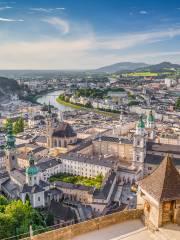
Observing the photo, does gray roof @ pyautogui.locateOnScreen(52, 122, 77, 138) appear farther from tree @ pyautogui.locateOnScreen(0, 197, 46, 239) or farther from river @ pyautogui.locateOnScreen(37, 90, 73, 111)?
river @ pyautogui.locateOnScreen(37, 90, 73, 111)

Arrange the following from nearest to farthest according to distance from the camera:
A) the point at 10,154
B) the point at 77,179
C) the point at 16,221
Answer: the point at 16,221, the point at 10,154, the point at 77,179

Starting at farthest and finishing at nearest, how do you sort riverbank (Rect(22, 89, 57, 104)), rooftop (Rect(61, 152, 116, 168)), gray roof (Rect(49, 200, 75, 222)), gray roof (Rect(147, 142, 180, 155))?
riverbank (Rect(22, 89, 57, 104))
gray roof (Rect(147, 142, 180, 155))
rooftop (Rect(61, 152, 116, 168))
gray roof (Rect(49, 200, 75, 222))

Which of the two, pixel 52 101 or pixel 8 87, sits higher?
pixel 8 87

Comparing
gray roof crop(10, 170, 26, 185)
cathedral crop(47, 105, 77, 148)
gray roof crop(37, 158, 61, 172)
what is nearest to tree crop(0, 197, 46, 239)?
gray roof crop(10, 170, 26, 185)

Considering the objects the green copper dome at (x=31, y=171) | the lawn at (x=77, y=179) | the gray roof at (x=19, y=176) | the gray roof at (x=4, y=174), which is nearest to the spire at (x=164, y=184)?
the green copper dome at (x=31, y=171)

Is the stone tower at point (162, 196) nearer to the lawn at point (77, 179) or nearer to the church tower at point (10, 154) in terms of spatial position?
the lawn at point (77, 179)

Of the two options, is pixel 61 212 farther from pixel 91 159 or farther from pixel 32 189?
pixel 91 159

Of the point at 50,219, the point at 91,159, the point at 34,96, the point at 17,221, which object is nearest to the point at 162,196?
the point at 17,221

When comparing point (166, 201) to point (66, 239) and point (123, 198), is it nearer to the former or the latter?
point (66, 239)
